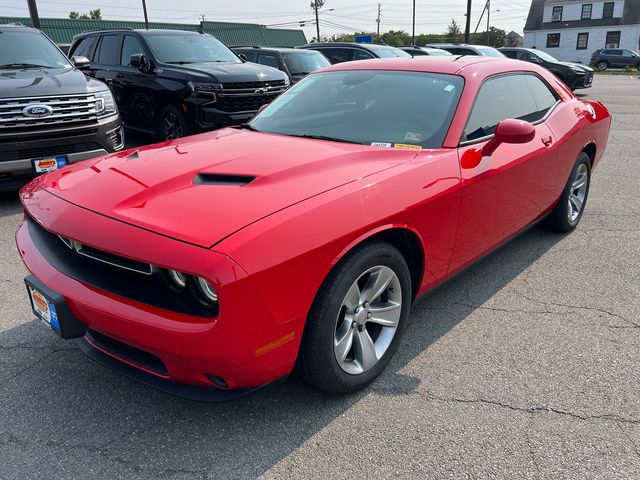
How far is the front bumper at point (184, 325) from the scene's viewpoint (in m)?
1.91

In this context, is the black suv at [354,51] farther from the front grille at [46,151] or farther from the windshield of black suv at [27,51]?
the front grille at [46,151]

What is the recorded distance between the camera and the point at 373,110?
3.30m

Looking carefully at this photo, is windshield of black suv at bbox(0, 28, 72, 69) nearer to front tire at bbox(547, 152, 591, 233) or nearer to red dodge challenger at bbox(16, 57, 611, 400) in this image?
red dodge challenger at bbox(16, 57, 611, 400)

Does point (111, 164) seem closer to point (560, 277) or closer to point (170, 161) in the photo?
point (170, 161)

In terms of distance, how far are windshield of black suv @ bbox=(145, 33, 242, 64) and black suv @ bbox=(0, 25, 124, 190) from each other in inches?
79.4

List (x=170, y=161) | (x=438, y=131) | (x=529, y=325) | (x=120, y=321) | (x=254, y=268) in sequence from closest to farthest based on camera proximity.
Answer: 1. (x=254, y=268)
2. (x=120, y=321)
3. (x=170, y=161)
4. (x=438, y=131)
5. (x=529, y=325)

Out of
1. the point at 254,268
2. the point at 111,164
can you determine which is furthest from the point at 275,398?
the point at 111,164

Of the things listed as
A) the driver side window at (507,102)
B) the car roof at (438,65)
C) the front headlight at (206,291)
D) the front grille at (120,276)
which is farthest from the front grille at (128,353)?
the car roof at (438,65)

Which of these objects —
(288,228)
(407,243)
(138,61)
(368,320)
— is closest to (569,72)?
(138,61)

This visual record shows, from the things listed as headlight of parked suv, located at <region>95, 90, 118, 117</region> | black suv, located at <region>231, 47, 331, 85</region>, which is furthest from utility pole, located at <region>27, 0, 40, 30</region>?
headlight of parked suv, located at <region>95, 90, 118, 117</region>

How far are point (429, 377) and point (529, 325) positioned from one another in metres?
0.91

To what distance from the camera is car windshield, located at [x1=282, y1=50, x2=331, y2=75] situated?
1102cm

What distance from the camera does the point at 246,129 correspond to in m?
3.65

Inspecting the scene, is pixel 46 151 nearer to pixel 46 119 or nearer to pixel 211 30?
pixel 46 119
